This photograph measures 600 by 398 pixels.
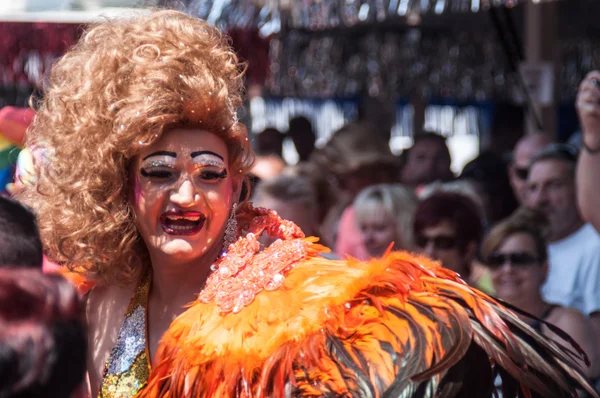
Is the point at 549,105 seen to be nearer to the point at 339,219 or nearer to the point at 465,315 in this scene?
A: the point at 339,219

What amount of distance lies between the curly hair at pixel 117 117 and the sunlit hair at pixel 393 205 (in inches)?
86.3

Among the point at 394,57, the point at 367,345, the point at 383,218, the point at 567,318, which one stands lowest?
the point at 567,318

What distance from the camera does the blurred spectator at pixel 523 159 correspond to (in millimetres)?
5637

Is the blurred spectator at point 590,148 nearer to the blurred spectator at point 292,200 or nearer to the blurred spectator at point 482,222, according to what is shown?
the blurred spectator at point 482,222

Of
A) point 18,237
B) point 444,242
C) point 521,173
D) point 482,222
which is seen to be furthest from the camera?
point 521,173

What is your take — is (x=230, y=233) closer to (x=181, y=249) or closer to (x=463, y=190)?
(x=181, y=249)

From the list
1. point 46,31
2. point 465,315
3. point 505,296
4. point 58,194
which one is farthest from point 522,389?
point 46,31

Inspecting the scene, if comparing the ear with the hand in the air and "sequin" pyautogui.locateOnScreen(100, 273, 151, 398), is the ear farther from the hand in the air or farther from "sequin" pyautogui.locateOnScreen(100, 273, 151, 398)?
the hand in the air

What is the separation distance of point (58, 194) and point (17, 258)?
55.5 inches

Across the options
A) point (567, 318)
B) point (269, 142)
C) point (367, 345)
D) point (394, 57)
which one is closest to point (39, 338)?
point (367, 345)

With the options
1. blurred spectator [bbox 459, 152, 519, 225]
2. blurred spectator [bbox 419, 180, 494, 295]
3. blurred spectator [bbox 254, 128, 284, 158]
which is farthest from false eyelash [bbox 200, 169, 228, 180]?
blurred spectator [bbox 254, 128, 284, 158]

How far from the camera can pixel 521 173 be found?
223 inches

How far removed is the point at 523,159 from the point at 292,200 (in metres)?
1.47

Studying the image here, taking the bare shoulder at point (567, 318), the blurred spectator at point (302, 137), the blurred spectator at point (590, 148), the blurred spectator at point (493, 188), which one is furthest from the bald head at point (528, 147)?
the blurred spectator at point (302, 137)
